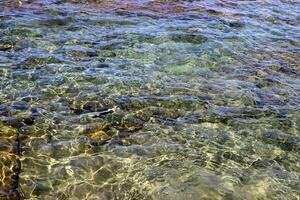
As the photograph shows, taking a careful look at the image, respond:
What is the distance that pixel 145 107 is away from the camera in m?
9.88

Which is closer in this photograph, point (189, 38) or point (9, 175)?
point (9, 175)

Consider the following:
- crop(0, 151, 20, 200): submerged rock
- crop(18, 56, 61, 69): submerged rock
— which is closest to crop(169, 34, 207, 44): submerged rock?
crop(18, 56, 61, 69): submerged rock

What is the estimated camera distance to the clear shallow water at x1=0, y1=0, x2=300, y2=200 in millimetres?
7477

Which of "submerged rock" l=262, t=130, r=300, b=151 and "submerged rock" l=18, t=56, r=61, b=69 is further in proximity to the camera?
"submerged rock" l=18, t=56, r=61, b=69

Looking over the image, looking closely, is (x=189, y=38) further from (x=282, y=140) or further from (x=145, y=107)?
(x=282, y=140)

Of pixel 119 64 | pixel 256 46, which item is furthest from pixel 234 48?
pixel 119 64

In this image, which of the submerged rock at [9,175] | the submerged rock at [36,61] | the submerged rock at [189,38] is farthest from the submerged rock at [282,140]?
the submerged rock at [36,61]

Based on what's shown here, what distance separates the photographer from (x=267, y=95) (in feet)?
35.6

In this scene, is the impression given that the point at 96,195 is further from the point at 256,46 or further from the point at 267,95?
the point at 256,46

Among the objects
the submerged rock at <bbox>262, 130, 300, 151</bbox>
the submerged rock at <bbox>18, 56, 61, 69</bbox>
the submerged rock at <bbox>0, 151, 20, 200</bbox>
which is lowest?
the submerged rock at <bbox>262, 130, 300, 151</bbox>

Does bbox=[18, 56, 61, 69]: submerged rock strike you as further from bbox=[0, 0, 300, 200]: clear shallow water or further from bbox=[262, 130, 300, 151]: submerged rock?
bbox=[262, 130, 300, 151]: submerged rock

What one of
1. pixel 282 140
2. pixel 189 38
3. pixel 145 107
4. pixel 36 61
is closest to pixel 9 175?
pixel 145 107

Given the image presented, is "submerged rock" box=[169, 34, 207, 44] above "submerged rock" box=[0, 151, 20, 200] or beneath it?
above

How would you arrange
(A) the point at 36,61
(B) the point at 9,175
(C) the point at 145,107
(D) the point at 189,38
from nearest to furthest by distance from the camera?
1. (B) the point at 9,175
2. (C) the point at 145,107
3. (A) the point at 36,61
4. (D) the point at 189,38
